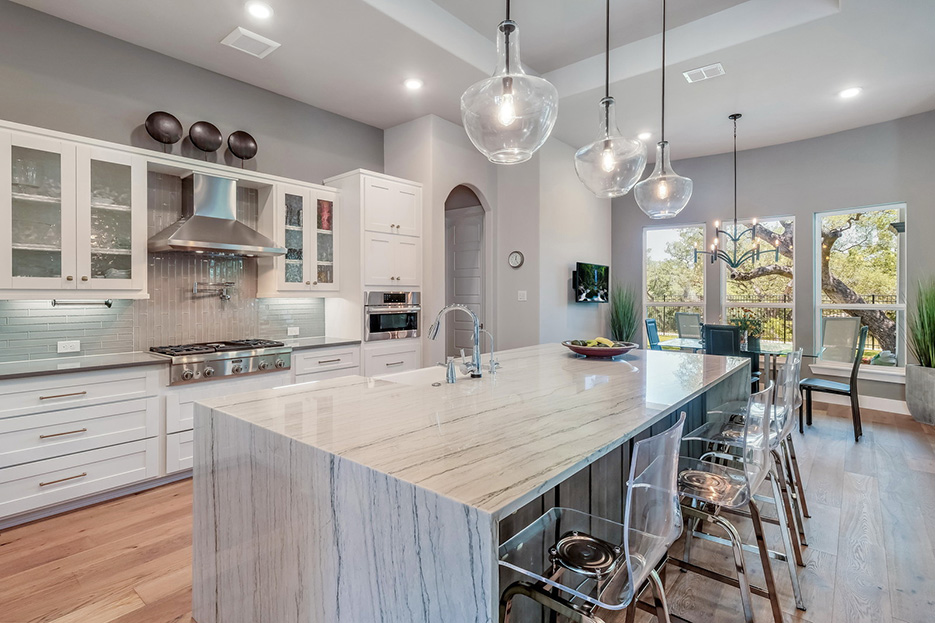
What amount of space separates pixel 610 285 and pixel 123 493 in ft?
19.6

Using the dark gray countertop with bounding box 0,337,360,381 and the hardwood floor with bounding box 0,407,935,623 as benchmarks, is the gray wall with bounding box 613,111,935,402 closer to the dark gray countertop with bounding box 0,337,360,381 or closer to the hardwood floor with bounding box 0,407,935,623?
the hardwood floor with bounding box 0,407,935,623

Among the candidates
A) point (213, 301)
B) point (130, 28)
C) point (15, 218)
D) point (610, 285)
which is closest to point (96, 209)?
point (15, 218)

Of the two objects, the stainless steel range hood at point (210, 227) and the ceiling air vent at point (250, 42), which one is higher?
the ceiling air vent at point (250, 42)

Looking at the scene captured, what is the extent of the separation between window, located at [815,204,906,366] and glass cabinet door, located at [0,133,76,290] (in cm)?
700

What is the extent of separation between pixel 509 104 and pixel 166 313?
3.02 metres

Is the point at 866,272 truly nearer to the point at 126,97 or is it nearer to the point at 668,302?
the point at 668,302

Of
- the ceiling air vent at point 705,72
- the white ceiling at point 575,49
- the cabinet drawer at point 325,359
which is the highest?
the white ceiling at point 575,49

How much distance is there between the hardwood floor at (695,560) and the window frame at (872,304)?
2.53 metres

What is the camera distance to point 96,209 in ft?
9.66

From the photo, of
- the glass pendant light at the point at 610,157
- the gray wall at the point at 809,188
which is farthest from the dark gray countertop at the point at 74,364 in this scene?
the gray wall at the point at 809,188

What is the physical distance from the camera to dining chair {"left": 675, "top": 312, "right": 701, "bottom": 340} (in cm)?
557

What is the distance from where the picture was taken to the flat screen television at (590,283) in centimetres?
574

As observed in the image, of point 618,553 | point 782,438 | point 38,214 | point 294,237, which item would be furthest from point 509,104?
point 38,214

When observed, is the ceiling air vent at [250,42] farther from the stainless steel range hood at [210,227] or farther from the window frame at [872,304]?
the window frame at [872,304]
